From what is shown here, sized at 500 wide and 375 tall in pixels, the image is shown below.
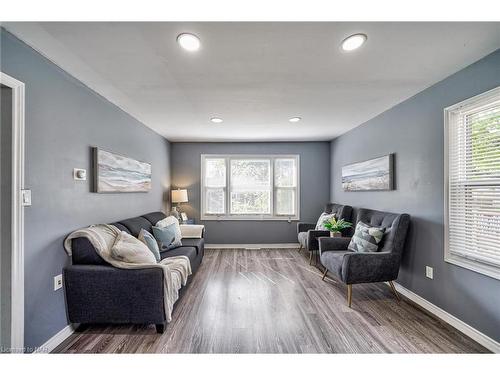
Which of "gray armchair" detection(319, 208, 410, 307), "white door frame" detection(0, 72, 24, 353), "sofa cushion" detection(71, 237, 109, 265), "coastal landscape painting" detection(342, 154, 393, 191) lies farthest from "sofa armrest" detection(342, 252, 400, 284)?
"white door frame" detection(0, 72, 24, 353)

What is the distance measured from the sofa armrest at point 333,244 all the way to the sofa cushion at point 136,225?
244 cm

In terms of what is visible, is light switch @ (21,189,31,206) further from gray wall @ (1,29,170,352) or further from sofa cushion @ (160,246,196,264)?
sofa cushion @ (160,246,196,264)

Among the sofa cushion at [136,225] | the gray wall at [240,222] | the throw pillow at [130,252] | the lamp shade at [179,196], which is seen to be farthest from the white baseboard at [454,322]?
the lamp shade at [179,196]

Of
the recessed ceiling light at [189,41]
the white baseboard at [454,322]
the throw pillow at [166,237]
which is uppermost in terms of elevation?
the recessed ceiling light at [189,41]

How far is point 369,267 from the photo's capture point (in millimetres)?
2498

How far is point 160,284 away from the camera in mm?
1951

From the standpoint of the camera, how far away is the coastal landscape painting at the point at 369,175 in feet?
9.97

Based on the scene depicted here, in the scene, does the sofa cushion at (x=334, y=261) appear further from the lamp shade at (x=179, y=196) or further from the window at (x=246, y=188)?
the lamp shade at (x=179, y=196)

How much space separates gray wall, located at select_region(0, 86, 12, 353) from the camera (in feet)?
4.97

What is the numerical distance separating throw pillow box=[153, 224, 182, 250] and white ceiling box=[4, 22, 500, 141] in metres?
1.64

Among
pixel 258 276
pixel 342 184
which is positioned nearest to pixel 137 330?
pixel 258 276

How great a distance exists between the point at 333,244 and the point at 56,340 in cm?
312
